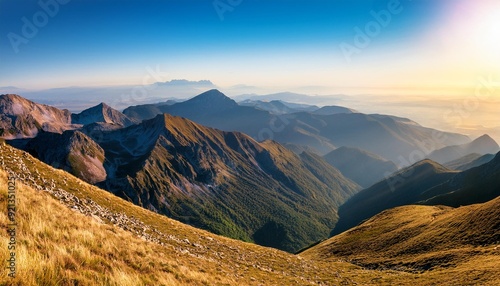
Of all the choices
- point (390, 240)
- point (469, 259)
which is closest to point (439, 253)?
point (469, 259)

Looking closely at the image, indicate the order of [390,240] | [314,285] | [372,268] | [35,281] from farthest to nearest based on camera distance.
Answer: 1. [390,240]
2. [372,268]
3. [314,285]
4. [35,281]

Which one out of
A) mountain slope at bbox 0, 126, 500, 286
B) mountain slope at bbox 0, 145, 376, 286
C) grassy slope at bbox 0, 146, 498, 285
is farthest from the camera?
mountain slope at bbox 0, 126, 500, 286

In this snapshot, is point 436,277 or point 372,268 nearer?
point 436,277

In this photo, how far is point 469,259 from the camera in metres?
46.9

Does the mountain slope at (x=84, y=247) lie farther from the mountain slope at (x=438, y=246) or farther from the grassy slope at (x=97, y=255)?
the mountain slope at (x=438, y=246)

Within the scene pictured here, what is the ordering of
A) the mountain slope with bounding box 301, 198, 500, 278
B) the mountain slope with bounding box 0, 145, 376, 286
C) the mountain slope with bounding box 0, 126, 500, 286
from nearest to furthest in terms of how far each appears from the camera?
the mountain slope with bounding box 0, 145, 376, 286 < the mountain slope with bounding box 0, 126, 500, 286 < the mountain slope with bounding box 301, 198, 500, 278

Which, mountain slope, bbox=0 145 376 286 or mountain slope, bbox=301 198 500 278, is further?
mountain slope, bbox=301 198 500 278

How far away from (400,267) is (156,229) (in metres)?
50.1

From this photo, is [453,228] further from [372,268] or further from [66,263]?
[66,263]
